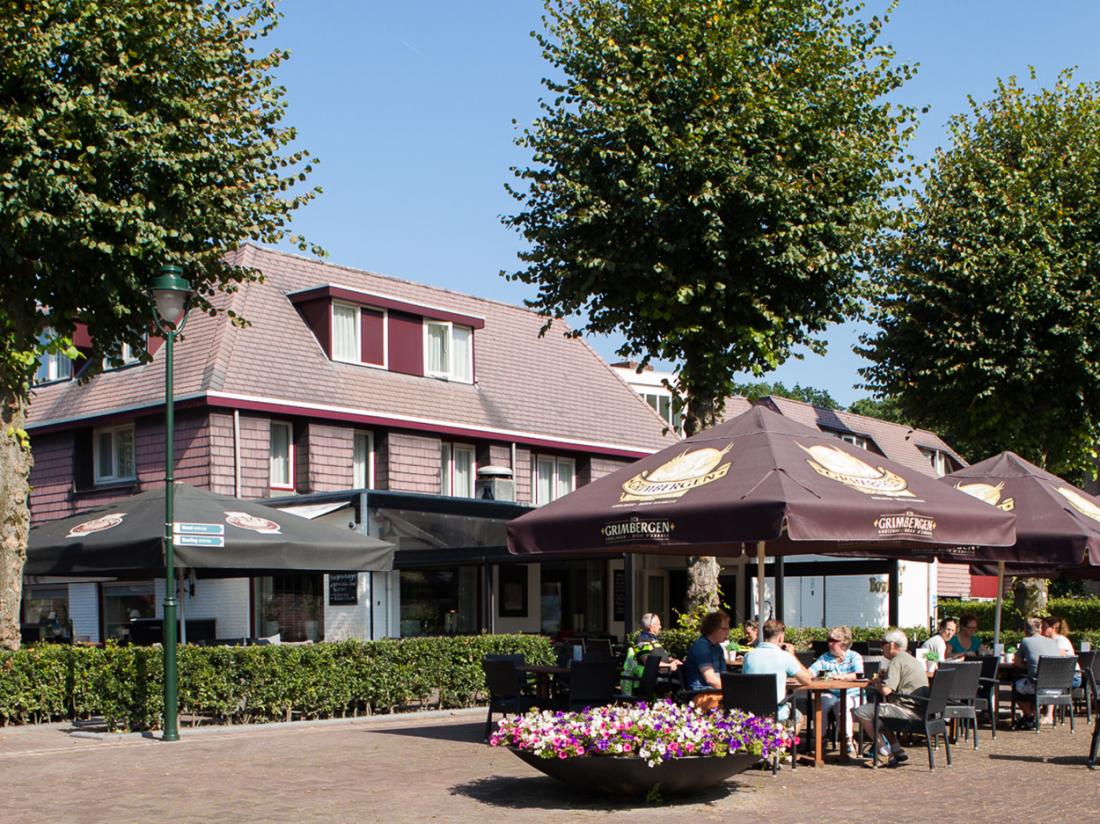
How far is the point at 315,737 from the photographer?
16.0 meters

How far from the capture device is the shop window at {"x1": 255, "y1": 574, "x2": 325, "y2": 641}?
27656 mm

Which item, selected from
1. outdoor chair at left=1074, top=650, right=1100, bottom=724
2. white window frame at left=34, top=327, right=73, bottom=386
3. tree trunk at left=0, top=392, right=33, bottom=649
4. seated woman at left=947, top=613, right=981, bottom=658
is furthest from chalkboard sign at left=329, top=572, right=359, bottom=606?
outdoor chair at left=1074, top=650, right=1100, bottom=724

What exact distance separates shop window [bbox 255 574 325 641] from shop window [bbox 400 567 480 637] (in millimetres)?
2175

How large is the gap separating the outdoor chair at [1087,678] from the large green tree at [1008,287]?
10629 millimetres

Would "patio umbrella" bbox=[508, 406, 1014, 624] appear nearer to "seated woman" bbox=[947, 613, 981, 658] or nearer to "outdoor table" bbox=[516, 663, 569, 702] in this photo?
"outdoor table" bbox=[516, 663, 569, 702]

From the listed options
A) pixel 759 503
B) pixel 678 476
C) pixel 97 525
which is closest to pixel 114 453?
pixel 97 525

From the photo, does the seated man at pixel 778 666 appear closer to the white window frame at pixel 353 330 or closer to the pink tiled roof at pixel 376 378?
the pink tiled roof at pixel 376 378

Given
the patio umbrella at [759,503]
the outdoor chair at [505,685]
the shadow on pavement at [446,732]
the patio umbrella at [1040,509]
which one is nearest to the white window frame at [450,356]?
the shadow on pavement at [446,732]

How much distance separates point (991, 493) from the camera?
1703cm

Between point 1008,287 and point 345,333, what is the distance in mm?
14687

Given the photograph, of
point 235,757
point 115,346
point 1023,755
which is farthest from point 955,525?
point 115,346

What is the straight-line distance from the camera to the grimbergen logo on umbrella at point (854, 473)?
12516 millimetres

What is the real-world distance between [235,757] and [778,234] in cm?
1196

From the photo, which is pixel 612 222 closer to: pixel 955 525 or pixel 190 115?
pixel 190 115
